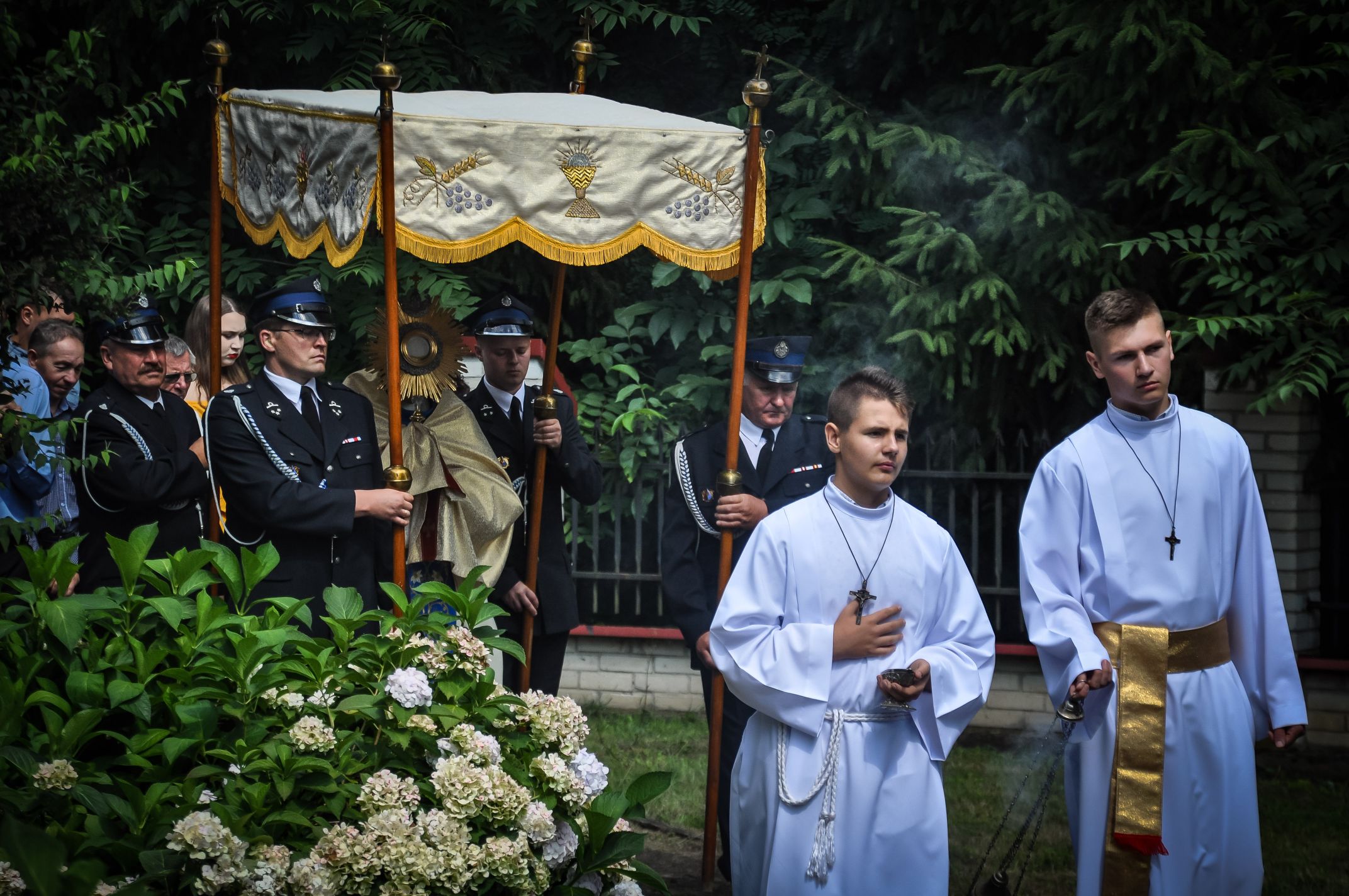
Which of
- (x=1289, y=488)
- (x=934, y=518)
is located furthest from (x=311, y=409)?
(x=1289, y=488)

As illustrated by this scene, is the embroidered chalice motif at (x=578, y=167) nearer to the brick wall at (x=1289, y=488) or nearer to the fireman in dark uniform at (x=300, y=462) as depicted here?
the fireman in dark uniform at (x=300, y=462)

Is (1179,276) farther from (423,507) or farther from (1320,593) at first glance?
(423,507)

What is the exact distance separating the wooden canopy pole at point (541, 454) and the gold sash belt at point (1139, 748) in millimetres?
2460

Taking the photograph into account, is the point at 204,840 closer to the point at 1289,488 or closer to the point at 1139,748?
the point at 1139,748

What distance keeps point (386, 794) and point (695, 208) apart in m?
3.00

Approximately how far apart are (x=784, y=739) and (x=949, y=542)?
2.38 feet

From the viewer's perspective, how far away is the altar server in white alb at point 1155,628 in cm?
412

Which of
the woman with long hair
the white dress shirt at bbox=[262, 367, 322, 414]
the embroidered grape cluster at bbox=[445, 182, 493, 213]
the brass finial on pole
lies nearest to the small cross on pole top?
the embroidered grape cluster at bbox=[445, 182, 493, 213]

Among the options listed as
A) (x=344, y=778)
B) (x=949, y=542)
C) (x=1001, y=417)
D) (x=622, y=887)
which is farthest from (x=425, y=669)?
(x=1001, y=417)

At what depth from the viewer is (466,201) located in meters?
4.94

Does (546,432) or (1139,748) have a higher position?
(546,432)

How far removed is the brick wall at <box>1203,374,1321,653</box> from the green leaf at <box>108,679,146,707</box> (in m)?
6.47

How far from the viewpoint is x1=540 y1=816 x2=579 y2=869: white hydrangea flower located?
285 cm

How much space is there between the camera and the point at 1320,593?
791 cm
